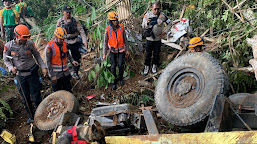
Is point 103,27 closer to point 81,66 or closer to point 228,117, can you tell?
point 81,66

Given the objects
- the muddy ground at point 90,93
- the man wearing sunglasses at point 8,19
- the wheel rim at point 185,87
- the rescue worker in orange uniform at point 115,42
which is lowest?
the muddy ground at point 90,93

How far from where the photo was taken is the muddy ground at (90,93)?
199 inches

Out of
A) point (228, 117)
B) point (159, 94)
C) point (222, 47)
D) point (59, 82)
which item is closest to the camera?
point (228, 117)

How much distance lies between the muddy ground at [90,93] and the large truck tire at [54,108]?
0.74 feet

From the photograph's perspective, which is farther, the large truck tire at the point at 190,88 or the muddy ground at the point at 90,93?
the muddy ground at the point at 90,93

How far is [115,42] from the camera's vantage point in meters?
5.20

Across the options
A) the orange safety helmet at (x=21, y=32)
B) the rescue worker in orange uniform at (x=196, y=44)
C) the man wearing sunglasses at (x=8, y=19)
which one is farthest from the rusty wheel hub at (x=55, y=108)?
the man wearing sunglasses at (x=8, y=19)

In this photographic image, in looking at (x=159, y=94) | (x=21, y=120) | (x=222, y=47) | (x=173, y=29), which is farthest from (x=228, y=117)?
(x=21, y=120)

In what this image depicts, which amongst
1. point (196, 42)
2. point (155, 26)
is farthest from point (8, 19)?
point (196, 42)

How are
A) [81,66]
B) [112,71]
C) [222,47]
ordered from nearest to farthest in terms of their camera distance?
[222,47]
[112,71]
[81,66]

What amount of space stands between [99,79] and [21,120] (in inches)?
76.0

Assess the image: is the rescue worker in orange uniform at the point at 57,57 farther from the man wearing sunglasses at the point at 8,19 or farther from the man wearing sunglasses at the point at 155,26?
the man wearing sunglasses at the point at 8,19

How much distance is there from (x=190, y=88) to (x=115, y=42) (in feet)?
7.13

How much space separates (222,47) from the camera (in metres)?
4.79
